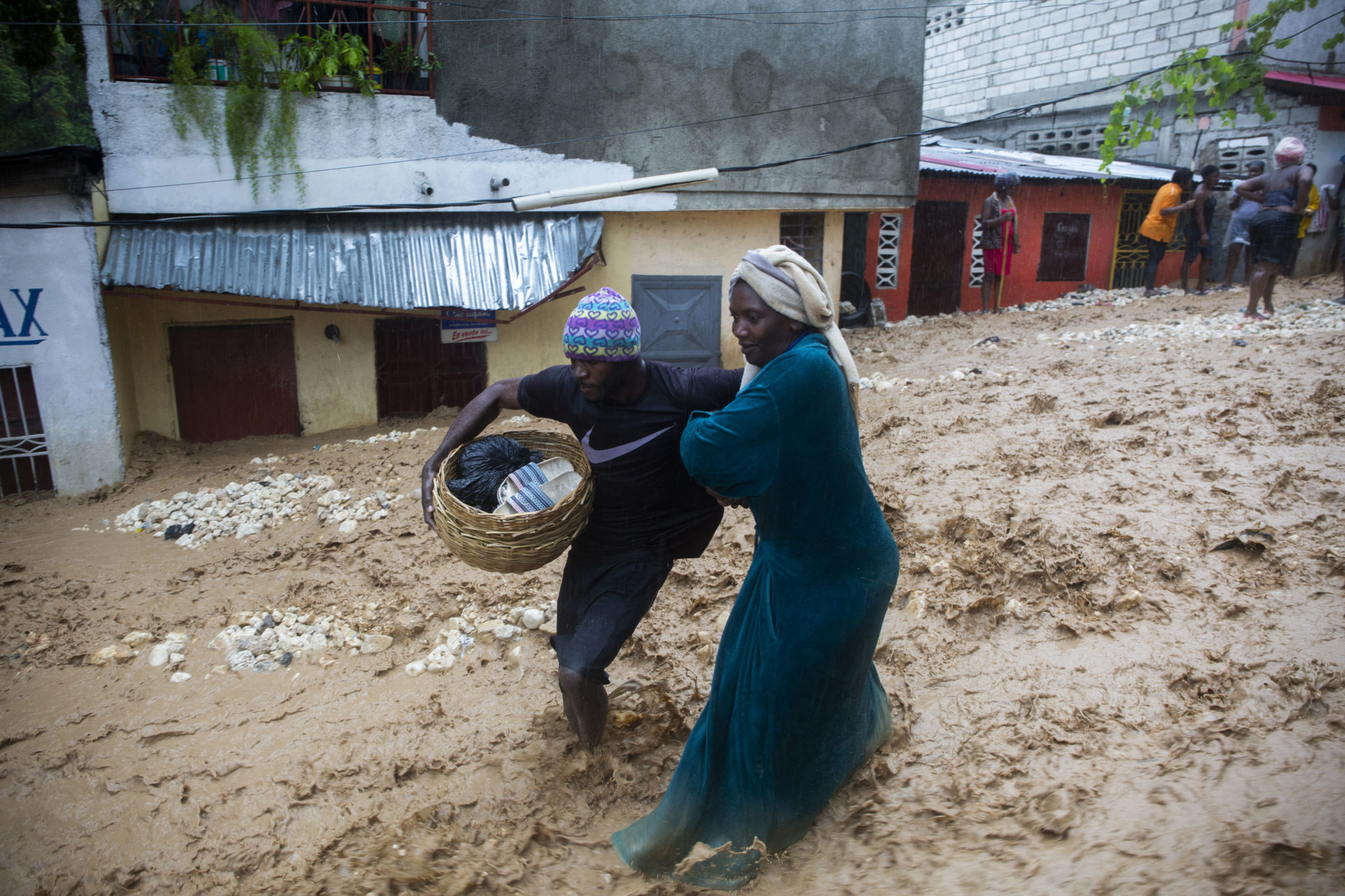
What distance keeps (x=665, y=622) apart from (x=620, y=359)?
7.66 ft

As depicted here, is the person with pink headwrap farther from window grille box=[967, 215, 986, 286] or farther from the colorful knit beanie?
the colorful knit beanie

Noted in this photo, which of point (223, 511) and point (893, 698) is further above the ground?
point (893, 698)

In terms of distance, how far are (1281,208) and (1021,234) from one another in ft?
22.7

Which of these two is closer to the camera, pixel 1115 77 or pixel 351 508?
pixel 351 508

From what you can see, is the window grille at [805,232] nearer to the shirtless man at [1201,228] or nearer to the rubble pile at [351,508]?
the shirtless man at [1201,228]

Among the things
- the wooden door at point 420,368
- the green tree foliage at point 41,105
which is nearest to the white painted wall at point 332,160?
the wooden door at point 420,368

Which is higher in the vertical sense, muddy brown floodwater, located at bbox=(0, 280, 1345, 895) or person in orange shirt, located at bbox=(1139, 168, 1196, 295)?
person in orange shirt, located at bbox=(1139, 168, 1196, 295)

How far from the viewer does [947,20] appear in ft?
70.3

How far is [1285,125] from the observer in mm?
13953

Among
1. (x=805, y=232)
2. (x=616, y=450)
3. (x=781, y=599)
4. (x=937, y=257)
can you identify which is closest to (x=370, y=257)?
(x=805, y=232)

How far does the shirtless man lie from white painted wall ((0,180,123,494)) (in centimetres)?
1395

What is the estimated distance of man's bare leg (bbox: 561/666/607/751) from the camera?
2881 millimetres

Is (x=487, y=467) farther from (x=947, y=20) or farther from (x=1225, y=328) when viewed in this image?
(x=947, y=20)

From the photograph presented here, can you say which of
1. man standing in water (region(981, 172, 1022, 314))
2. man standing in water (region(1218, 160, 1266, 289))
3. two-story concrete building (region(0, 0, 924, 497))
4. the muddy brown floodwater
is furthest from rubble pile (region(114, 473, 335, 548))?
man standing in water (region(981, 172, 1022, 314))
